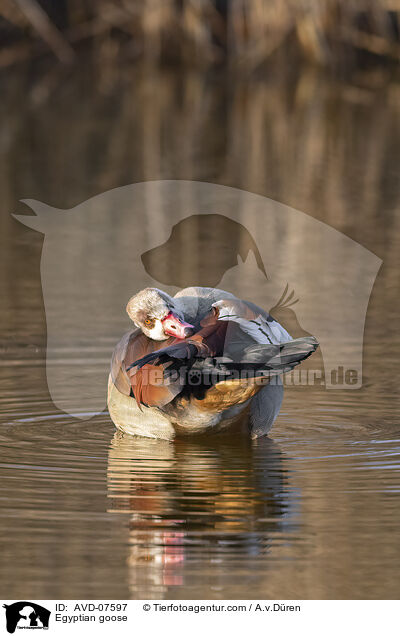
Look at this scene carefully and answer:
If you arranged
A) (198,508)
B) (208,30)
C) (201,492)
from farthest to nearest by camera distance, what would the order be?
1. (208,30)
2. (201,492)
3. (198,508)

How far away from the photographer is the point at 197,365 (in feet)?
20.7

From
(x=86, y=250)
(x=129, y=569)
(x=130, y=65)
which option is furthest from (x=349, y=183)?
(x=130, y=65)

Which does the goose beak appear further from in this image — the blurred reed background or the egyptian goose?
the blurred reed background

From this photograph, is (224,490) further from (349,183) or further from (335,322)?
(349,183)

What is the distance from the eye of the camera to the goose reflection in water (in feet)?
17.7

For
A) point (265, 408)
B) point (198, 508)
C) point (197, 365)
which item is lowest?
point (198, 508)

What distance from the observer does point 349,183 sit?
18078mm

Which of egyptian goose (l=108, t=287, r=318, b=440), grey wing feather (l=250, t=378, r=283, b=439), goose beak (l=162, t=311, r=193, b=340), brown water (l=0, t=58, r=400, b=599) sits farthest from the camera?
grey wing feather (l=250, t=378, r=283, b=439)
